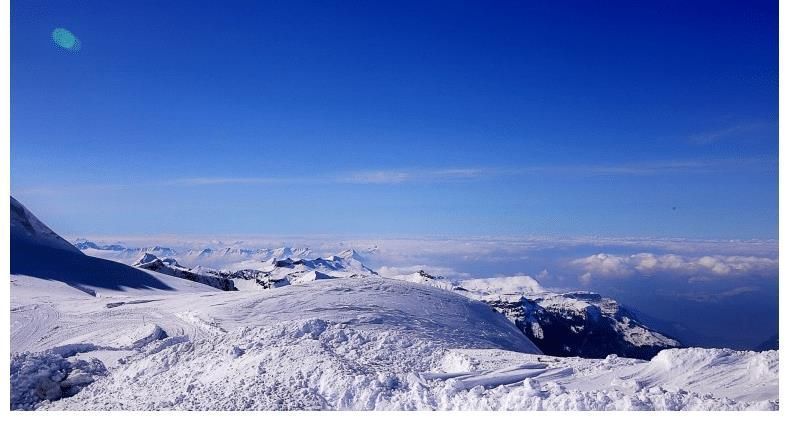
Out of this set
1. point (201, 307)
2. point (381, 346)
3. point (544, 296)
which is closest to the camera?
point (381, 346)

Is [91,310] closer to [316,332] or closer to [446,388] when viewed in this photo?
[316,332]

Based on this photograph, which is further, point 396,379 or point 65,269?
point 65,269

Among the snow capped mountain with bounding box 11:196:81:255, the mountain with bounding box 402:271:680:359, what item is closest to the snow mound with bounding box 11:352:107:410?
the snow capped mountain with bounding box 11:196:81:255

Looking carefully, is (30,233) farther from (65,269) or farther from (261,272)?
(261,272)

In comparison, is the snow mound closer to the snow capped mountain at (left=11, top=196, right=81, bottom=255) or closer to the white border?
the white border

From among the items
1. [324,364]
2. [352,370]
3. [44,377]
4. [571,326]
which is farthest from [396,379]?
[571,326]

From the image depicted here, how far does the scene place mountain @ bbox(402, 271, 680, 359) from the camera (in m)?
84.5

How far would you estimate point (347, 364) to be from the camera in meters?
7.18

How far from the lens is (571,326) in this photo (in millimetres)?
91375
